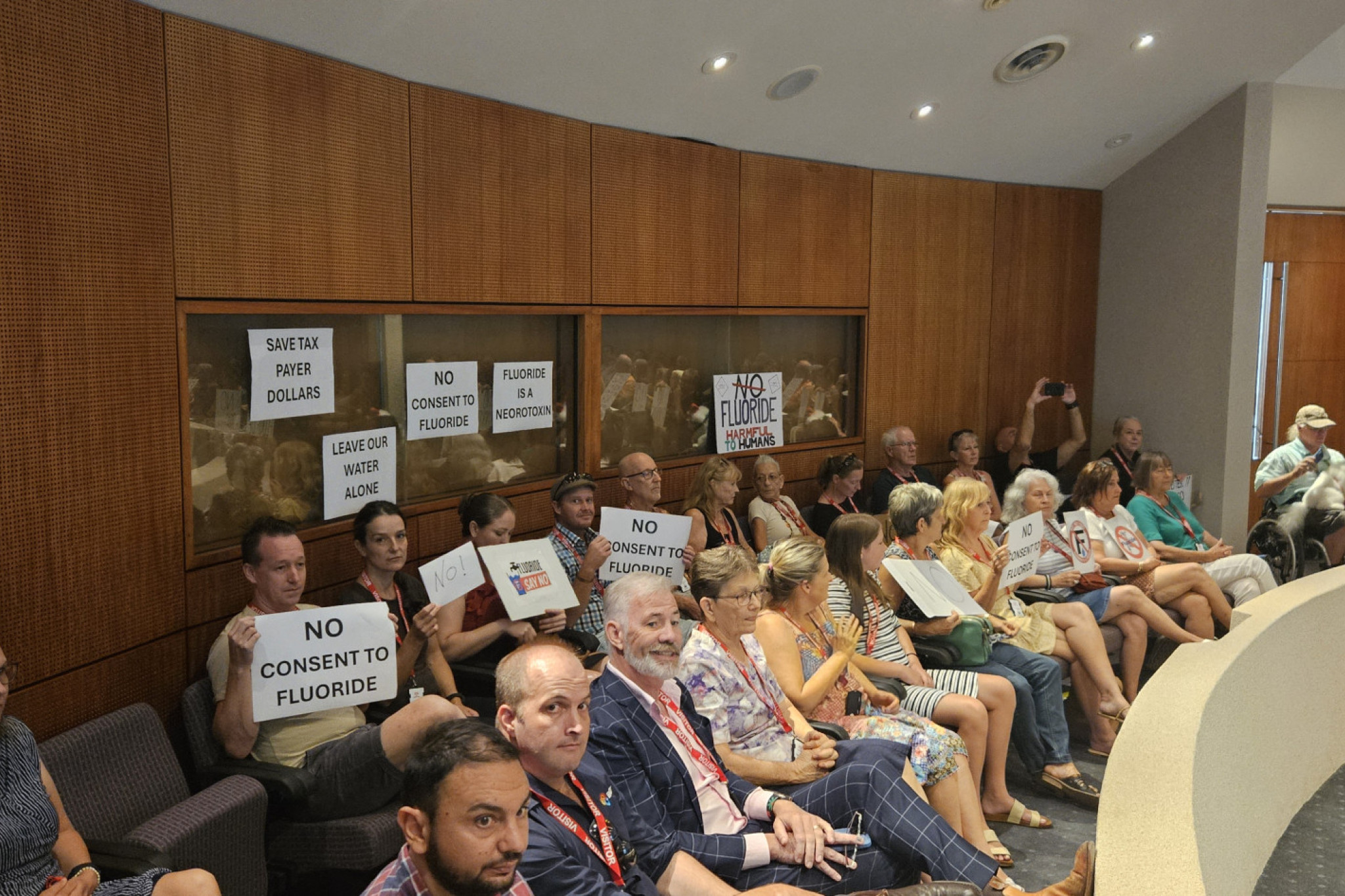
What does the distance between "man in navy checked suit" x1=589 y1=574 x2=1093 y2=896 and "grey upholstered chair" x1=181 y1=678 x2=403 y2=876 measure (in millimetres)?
774

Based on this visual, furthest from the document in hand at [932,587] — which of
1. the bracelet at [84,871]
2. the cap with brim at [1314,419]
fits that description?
the cap with brim at [1314,419]

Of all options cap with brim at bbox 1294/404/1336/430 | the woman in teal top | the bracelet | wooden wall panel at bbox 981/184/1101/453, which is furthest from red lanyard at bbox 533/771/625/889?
cap with brim at bbox 1294/404/1336/430

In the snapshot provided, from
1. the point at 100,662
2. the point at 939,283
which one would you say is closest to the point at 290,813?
the point at 100,662

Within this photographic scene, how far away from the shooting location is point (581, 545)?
4.84 m

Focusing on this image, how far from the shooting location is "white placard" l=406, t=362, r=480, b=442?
15.3 feet

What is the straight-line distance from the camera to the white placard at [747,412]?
20.7 feet

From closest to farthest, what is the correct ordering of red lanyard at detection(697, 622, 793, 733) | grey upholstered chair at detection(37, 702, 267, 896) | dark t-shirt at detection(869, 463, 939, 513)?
grey upholstered chair at detection(37, 702, 267, 896) < red lanyard at detection(697, 622, 793, 733) < dark t-shirt at detection(869, 463, 939, 513)

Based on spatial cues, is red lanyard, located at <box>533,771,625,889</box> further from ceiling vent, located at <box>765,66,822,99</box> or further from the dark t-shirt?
the dark t-shirt

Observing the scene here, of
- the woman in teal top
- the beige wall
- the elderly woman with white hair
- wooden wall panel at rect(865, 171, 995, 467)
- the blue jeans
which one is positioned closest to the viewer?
the blue jeans

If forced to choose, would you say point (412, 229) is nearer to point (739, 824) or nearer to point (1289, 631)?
point (739, 824)

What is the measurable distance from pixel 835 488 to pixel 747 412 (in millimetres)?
651

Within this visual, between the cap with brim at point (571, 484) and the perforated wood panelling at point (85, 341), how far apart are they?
5.45 feet

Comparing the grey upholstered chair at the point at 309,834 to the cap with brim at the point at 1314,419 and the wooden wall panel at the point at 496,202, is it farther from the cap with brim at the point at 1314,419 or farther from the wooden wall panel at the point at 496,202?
the cap with brim at the point at 1314,419

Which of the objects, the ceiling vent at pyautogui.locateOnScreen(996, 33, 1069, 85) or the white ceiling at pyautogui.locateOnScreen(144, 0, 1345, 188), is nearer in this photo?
the white ceiling at pyautogui.locateOnScreen(144, 0, 1345, 188)
